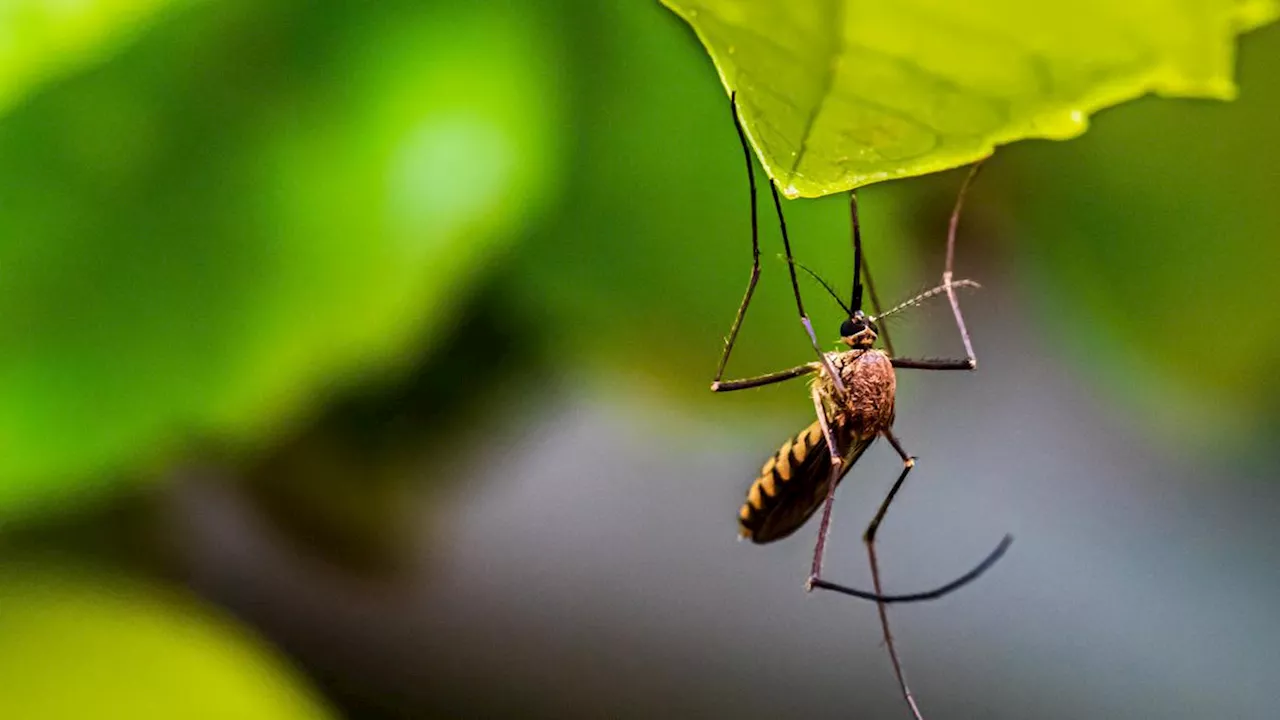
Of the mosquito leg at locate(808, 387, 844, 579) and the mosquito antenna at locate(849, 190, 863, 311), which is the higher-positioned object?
the mosquito antenna at locate(849, 190, 863, 311)

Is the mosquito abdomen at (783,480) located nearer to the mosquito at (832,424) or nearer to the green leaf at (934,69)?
the mosquito at (832,424)

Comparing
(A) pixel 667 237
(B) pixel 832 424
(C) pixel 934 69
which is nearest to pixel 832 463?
(B) pixel 832 424

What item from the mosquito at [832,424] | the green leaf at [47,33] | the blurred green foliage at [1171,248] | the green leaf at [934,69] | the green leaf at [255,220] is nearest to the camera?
the green leaf at [934,69]

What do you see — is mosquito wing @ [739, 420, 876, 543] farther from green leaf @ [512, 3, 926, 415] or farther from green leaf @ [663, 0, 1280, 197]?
green leaf @ [663, 0, 1280, 197]

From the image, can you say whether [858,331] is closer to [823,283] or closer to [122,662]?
[823,283]

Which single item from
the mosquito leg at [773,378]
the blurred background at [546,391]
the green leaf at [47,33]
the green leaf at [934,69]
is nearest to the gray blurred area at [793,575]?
the blurred background at [546,391]

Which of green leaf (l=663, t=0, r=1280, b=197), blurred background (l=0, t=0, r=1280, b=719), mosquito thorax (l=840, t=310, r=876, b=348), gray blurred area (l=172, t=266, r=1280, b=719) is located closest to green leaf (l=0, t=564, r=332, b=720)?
blurred background (l=0, t=0, r=1280, b=719)
